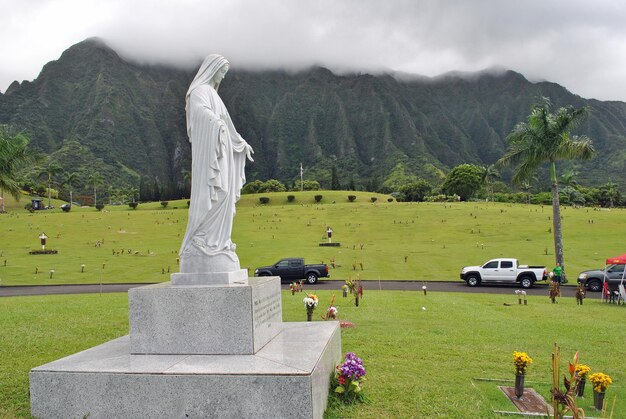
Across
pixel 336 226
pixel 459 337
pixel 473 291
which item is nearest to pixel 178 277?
pixel 459 337

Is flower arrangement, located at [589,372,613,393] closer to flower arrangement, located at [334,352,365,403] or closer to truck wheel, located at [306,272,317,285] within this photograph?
flower arrangement, located at [334,352,365,403]

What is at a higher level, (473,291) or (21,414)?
(21,414)

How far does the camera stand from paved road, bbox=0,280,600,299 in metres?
23.1

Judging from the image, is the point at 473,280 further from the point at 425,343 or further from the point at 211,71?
the point at 211,71

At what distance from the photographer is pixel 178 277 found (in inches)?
281

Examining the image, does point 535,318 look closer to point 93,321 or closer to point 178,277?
point 178,277

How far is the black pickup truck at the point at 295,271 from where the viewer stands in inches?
1061

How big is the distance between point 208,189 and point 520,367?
5.43 meters

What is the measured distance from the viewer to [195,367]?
19.2ft

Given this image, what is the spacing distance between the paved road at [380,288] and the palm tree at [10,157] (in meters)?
7.24

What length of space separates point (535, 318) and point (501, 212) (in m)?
46.1

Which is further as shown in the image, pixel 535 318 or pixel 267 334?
pixel 535 318

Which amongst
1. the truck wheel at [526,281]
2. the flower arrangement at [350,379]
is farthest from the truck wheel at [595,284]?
the flower arrangement at [350,379]

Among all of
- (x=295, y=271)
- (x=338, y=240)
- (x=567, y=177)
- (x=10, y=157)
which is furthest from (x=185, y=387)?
(x=567, y=177)
